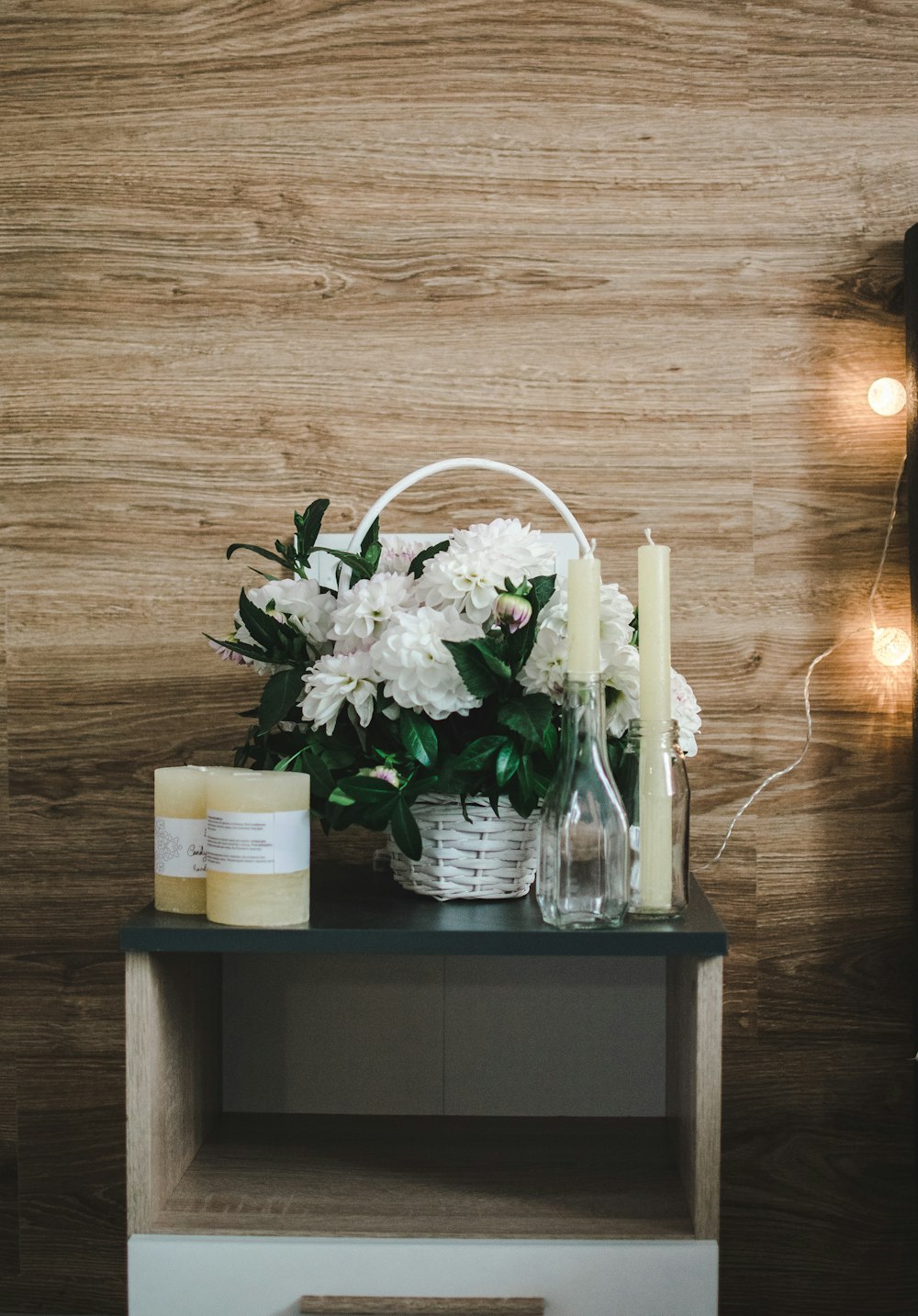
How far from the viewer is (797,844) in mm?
1347

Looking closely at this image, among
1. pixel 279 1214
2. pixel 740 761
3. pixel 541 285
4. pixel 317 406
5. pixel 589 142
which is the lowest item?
pixel 279 1214

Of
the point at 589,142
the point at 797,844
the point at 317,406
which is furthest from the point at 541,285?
the point at 797,844

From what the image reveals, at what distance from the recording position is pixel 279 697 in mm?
947

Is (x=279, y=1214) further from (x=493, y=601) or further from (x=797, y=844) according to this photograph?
(x=797, y=844)

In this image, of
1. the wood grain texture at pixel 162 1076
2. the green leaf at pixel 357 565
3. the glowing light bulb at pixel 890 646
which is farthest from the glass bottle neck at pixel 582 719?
the glowing light bulb at pixel 890 646

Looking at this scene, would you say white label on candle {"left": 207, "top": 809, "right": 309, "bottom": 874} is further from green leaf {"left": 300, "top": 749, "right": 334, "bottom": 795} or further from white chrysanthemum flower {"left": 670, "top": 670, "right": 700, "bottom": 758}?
white chrysanthemum flower {"left": 670, "top": 670, "right": 700, "bottom": 758}

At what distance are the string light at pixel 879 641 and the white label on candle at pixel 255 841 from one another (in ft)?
2.10

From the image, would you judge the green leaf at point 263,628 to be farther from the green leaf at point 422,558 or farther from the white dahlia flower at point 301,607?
the green leaf at point 422,558

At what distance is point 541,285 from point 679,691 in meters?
0.64

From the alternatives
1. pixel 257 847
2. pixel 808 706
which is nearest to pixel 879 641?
pixel 808 706

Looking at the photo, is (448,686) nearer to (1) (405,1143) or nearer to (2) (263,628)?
(2) (263,628)

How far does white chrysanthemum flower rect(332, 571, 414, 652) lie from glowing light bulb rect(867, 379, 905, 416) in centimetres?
74

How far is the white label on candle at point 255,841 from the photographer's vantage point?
0.85 m

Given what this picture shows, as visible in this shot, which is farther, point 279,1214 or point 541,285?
point 541,285
